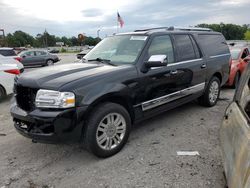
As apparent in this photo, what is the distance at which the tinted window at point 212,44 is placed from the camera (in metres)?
5.31

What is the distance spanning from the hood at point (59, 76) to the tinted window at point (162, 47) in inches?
31.4

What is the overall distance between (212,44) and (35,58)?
669 inches

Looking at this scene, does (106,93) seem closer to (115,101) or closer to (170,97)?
(115,101)

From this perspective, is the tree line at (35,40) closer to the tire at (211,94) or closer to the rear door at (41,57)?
the rear door at (41,57)

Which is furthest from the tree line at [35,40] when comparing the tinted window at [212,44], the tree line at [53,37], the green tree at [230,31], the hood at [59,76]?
the hood at [59,76]

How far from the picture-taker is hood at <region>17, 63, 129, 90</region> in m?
3.03

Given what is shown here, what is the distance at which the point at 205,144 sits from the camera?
378cm

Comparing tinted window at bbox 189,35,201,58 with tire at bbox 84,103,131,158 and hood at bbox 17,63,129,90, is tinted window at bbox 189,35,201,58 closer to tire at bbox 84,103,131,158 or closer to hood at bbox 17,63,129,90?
hood at bbox 17,63,129,90

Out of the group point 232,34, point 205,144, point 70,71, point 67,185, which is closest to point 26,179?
point 67,185

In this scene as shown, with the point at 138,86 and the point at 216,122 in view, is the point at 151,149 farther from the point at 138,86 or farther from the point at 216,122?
the point at 216,122

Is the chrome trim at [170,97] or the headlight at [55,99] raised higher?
the headlight at [55,99]

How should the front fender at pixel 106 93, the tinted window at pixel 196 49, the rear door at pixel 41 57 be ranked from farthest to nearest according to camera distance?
the rear door at pixel 41 57 < the tinted window at pixel 196 49 < the front fender at pixel 106 93

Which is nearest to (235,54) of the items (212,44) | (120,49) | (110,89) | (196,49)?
(212,44)

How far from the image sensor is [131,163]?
3.26m
